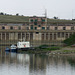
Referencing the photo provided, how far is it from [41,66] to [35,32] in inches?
2859

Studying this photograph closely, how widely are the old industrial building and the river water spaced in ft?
171

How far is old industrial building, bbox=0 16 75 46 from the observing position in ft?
498

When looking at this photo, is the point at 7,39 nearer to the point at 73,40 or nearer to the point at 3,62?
the point at 73,40

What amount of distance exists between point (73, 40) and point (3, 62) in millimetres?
39324

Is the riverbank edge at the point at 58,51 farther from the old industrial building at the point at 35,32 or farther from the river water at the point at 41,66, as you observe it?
the old industrial building at the point at 35,32

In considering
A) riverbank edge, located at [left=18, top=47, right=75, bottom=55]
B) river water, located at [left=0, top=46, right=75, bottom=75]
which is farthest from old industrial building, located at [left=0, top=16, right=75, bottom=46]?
river water, located at [left=0, top=46, right=75, bottom=75]

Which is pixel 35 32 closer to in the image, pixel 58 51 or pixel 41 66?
pixel 58 51

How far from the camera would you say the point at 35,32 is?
153000 millimetres

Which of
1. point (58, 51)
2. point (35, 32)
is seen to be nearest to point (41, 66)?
point (58, 51)

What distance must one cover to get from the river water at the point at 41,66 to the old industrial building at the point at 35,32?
2050 inches

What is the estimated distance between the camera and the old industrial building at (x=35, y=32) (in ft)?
498

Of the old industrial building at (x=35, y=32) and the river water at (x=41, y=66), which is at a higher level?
the old industrial building at (x=35, y=32)

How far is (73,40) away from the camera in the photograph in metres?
124

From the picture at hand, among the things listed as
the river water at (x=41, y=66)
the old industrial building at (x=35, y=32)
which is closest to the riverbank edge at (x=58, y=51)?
the river water at (x=41, y=66)
